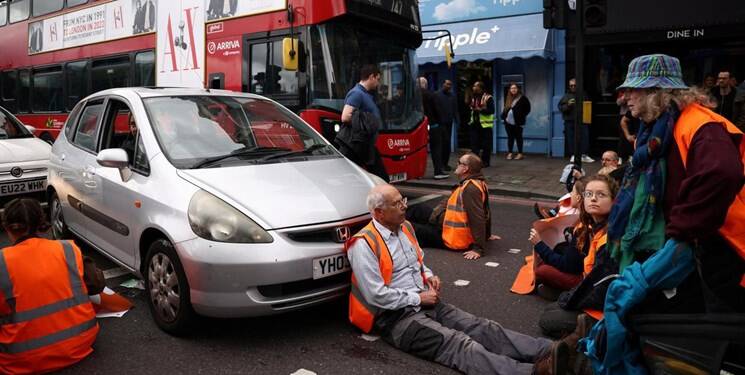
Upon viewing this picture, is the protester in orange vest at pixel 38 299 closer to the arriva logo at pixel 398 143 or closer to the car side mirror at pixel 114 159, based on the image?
the car side mirror at pixel 114 159

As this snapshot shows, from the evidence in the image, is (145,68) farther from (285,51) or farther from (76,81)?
(285,51)

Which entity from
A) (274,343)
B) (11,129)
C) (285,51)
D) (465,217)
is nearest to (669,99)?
(274,343)

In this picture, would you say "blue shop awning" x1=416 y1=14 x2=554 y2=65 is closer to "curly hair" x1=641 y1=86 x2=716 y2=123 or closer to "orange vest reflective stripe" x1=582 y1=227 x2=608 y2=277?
"orange vest reflective stripe" x1=582 y1=227 x2=608 y2=277

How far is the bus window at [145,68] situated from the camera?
10.3 meters

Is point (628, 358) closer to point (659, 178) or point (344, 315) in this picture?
point (659, 178)

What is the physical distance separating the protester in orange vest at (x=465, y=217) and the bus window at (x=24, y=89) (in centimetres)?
1192

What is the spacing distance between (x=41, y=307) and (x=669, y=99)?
10.7 feet

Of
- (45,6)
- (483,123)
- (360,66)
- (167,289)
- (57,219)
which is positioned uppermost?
(45,6)

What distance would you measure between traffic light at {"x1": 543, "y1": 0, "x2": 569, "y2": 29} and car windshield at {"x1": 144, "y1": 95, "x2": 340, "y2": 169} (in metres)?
4.70

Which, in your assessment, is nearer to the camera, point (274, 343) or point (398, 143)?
point (274, 343)

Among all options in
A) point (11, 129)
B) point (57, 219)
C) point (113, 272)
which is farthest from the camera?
point (11, 129)

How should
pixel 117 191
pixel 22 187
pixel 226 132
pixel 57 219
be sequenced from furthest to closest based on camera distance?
1. pixel 22 187
2. pixel 57 219
3. pixel 226 132
4. pixel 117 191

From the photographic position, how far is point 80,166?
505cm

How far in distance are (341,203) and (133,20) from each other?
8.25 metres
